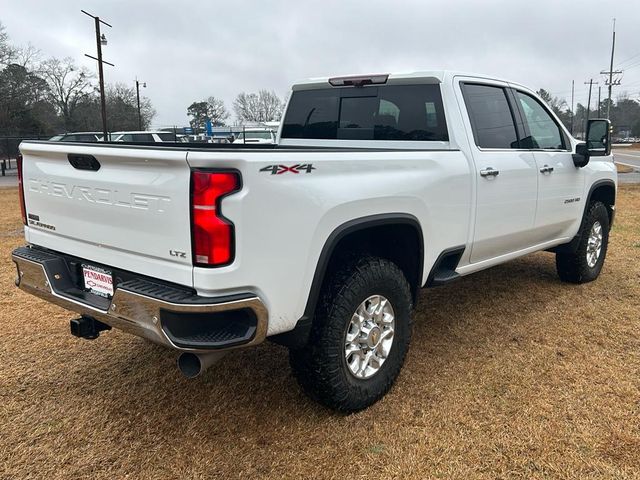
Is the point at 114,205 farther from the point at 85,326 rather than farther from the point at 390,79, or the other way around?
the point at 390,79

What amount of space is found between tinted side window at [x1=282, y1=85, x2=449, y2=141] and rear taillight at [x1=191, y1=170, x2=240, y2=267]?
1.99 m

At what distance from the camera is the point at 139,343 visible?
410 cm

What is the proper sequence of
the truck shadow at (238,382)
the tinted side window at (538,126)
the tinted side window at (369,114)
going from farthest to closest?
the tinted side window at (538,126) → the tinted side window at (369,114) → the truck shadow at (238,382)

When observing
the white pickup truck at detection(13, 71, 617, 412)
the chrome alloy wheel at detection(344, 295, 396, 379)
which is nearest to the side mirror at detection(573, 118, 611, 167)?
the white pickup truck at detection(13, 71, 617, 412)

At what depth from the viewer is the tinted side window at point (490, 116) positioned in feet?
12.6

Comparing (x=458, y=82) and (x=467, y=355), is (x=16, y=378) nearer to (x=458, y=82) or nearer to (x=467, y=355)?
(x=467, y=355)

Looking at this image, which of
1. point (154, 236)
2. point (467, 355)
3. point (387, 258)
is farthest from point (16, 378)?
point (467, 355)

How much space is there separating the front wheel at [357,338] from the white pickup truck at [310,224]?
0.03 feet

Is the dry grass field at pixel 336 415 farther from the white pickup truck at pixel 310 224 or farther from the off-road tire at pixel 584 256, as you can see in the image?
the off-road tire at pixel 584 256

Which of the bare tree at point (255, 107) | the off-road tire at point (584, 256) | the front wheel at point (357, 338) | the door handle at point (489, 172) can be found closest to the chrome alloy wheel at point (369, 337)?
the front wheel at point (357, 338)

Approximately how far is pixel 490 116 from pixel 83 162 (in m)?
2.83

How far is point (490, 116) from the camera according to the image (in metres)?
4.04

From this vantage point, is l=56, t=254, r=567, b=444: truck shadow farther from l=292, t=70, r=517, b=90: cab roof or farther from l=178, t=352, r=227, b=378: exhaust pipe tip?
l=292, t=70, r=517, b=90: cab roof

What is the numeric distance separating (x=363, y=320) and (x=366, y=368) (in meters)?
0.29
